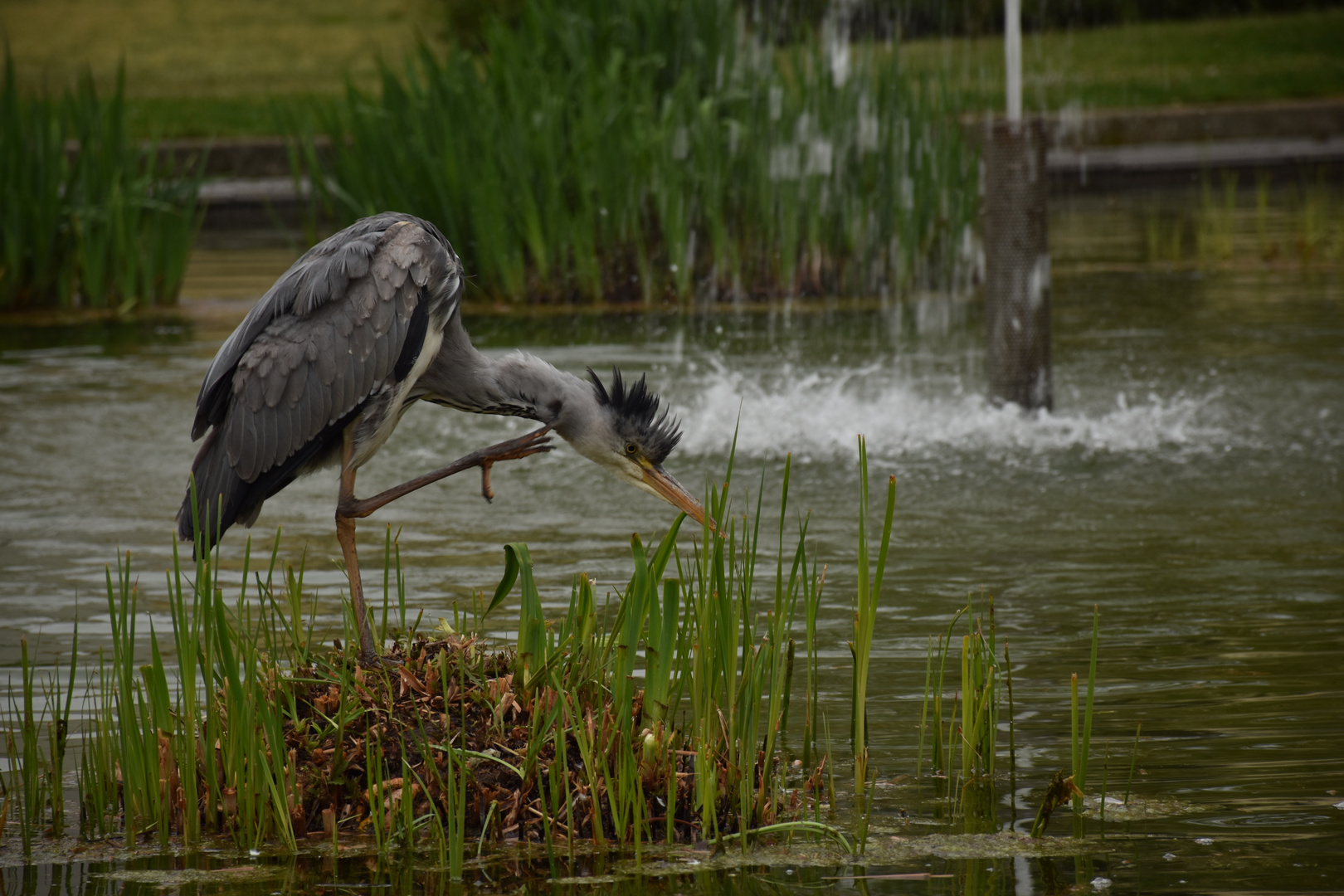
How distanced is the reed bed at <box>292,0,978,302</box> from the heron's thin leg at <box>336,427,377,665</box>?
6.28 m

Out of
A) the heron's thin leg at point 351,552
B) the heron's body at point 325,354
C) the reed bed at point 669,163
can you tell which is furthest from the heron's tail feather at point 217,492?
the reed bed at point 669,163

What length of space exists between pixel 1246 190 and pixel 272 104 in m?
9.94

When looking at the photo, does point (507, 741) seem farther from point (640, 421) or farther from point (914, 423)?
point (914, 423)

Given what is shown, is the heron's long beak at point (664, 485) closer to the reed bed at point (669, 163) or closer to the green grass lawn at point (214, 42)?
the reed bed at point (669, 163)

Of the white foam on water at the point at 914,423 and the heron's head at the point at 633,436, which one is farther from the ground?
the heron's head at the point at 633,436

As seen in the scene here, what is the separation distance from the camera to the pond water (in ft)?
10.2

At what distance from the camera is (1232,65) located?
26016mm

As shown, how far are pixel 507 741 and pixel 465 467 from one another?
639 mm

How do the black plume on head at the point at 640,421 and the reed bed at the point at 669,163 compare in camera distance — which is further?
the reed bed at the point at 669,163

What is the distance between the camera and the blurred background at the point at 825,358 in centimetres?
409

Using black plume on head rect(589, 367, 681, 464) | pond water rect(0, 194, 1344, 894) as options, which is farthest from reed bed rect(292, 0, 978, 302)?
black plume on head rect(589, 367, 681, 464)

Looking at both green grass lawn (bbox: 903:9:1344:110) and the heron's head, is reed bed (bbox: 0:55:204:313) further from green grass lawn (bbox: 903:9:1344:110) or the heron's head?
green grass lawn (bbox: 903:9:1344:110)

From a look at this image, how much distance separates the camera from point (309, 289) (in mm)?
3783

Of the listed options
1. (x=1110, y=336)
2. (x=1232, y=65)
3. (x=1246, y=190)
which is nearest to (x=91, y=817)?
(x=1110, y=336)
